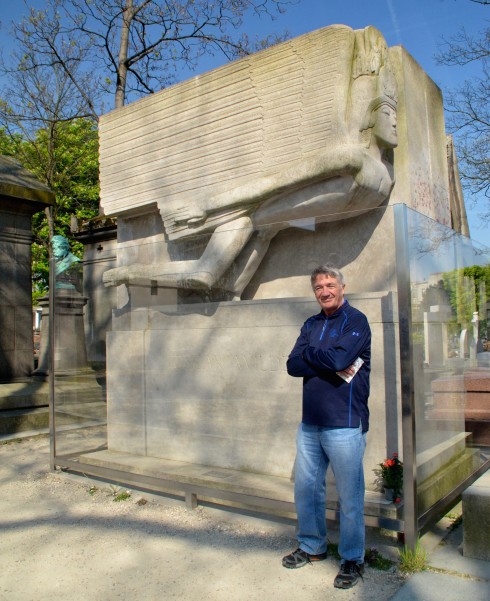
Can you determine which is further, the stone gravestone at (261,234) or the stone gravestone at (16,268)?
the stone gravestone at (16,268)

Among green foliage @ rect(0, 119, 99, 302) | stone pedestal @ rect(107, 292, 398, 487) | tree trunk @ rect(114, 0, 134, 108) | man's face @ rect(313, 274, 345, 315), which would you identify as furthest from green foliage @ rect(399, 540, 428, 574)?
green foliage @ rect(0, 119, 99, 302)

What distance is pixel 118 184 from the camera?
6.41m

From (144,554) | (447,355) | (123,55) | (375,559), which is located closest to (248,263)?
(447,355)

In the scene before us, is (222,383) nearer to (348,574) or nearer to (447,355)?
(447,355)

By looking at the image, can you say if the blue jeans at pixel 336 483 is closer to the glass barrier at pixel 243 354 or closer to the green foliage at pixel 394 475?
the glass barrier at pixel 243 354

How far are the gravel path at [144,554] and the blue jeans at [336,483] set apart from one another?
0.61ft

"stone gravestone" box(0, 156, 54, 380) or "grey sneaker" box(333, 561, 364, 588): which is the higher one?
"stone gravestone" box(0, 156, 54, 380)

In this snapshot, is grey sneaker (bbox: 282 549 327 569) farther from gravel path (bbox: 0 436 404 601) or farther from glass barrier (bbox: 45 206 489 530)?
glass barrier (bbox: 45 206 489 530)

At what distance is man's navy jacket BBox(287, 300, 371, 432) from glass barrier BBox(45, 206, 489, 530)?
48 centimetres

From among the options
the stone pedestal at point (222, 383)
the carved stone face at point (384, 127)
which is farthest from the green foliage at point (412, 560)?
the carved stone face at point (384, 127)

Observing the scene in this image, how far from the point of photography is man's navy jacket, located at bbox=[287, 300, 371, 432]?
316 centimetres

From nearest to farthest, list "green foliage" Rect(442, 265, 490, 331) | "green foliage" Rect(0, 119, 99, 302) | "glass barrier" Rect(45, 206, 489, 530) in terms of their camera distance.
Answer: "glass barrier" Rect(45, 206, 489, 530) → "green foliage" Rect(442, 265, 490, 331) → "green foliage" Rect(0, 119, 99, 302)

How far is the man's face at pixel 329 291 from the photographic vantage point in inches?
132

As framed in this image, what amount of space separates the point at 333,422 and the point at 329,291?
29.0 inches
